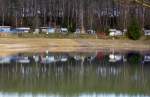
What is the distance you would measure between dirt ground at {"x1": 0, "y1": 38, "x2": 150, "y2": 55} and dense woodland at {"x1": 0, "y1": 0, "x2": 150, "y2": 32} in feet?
45.1

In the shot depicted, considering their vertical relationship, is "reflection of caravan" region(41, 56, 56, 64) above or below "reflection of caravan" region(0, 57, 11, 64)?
below

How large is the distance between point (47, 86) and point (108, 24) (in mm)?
71077

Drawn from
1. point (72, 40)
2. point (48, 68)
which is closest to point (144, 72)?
point (48, 68)

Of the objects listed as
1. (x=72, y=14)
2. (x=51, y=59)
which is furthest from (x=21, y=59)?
(x=72, y=14)

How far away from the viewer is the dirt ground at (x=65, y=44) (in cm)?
6938

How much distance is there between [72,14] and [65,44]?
Result: 24.0 m

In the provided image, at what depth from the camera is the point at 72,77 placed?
38.3 m

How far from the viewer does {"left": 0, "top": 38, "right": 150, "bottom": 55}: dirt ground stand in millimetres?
69375

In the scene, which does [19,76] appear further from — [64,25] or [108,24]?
[108,24]

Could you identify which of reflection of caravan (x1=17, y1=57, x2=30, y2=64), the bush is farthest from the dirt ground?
reflection of caravan (x1=17, y1=57, x2=30, y2=64)

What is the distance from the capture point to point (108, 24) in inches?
4040

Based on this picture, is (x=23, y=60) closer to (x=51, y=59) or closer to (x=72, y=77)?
(x=51, y=59)

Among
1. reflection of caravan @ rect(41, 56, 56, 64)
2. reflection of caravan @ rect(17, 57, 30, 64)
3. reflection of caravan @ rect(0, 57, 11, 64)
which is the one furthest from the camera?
reflection of caravan @ rect(41, 56, 56, 64)

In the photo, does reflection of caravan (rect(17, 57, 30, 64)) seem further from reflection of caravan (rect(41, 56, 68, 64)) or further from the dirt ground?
the dirt ground
